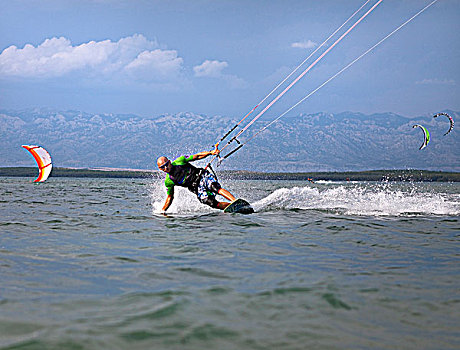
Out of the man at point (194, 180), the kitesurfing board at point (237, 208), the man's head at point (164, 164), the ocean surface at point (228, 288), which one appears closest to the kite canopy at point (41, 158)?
the man at point (194, 180)

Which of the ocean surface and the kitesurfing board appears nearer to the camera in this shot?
the ocean surface

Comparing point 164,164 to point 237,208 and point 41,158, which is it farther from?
point 41,158

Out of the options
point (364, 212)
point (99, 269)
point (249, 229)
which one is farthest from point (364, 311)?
point (364, 212)

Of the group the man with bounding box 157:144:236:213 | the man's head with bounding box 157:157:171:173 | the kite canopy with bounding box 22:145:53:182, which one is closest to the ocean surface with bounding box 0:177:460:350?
the man's head with bounding box 157:157:171:173

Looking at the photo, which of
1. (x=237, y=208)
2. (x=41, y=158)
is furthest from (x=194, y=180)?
(x=41, y=158)

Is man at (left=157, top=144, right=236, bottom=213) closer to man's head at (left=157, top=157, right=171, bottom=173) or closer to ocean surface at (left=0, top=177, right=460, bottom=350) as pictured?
man's head at (left=157, top=157, right=171, bottom=173)

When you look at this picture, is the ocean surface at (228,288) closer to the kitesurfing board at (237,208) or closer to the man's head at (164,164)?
the man's head at (164,164)

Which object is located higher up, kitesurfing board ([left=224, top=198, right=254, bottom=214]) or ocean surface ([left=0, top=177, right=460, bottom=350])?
kitesurfing board ([left=224, top=198, right=254, bottom=214])

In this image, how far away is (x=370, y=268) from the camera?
704 cm

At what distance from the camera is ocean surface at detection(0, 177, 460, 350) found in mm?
4246

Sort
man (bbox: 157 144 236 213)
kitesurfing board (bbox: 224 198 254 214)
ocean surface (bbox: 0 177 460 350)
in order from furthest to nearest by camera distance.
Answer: kitesurfing board (bbox: 224 198 254 214), man (bbox: 157 144 236 213), ocean surface (bbox: 0 177 460 350)

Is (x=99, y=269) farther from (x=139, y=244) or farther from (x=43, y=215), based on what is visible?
(x=43, y=215)

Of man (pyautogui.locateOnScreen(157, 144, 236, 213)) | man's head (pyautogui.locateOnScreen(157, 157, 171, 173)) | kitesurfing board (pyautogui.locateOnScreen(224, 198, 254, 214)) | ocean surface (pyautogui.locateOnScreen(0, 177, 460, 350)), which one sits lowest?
ocean surface (pyautogui.locateOnScreen(0, 177, 460, 350))

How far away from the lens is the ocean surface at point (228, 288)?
13.9 feet
